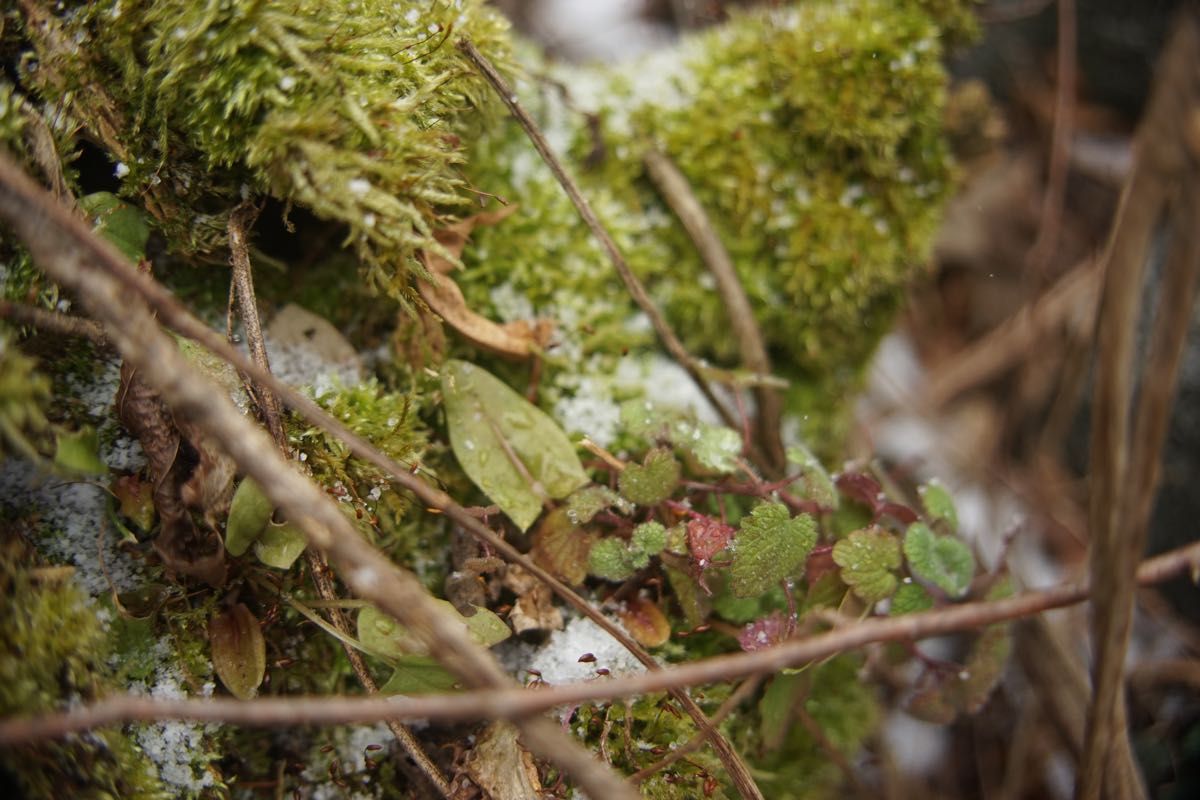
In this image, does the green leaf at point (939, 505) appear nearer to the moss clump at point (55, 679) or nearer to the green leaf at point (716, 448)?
the green leaf at point (716, 448)

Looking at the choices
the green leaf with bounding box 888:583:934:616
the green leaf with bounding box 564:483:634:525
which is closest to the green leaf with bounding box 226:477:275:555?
the green leaf with bounding box 564:483:634:525

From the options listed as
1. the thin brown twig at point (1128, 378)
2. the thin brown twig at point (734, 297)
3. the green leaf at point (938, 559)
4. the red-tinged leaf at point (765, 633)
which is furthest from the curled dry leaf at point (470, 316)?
the thin brown twig at point (1128, 378)

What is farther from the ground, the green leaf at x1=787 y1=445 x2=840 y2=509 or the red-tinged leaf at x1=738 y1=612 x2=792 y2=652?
the green leaf at x1=787 y1=445 x2=840 y2=509

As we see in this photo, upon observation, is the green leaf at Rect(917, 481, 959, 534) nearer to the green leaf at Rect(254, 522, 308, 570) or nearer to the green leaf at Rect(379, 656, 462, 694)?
the green leaf at Rect(379, 656, 462, 694)

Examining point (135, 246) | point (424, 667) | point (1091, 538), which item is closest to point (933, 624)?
point (1091, 538)

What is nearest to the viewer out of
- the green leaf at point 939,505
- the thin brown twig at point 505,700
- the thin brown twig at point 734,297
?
the thin brown twig at point 505,700

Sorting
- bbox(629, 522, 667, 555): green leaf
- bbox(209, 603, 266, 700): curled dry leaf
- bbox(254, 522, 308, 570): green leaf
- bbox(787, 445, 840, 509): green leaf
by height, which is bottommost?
bbox(787, 445, 840, 509): green leaf

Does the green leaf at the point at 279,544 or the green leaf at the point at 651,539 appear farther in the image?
the green leaf at the point at 651,539

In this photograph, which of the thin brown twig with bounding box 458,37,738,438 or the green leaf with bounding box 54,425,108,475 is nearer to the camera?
the green leaf with bounding box 54,425,108,475
